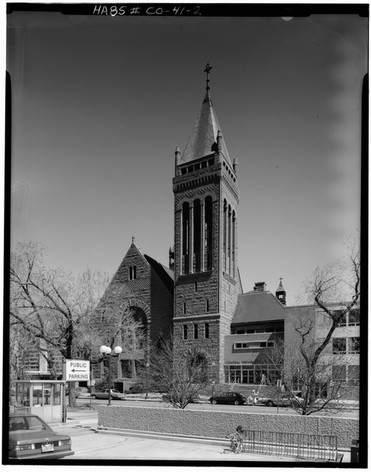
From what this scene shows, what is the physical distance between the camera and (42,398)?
1353 centimetres

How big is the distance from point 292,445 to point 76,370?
265 inches

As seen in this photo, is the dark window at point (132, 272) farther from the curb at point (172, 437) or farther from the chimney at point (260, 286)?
the curb at point (172, 437)

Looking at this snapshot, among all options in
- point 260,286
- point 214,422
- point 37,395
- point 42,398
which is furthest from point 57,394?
point 260,286

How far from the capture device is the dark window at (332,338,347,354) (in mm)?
15541

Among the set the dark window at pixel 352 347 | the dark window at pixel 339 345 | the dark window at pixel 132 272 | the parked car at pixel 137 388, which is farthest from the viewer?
the dark window at pixel 132 272

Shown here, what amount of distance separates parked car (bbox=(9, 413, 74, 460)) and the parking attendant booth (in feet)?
2.91

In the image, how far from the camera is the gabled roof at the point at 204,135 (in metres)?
14.2

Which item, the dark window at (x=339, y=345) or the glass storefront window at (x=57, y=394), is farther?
the dark window at (x=339, y=345)

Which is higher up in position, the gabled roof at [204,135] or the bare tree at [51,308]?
the gabled roof at [204,135]

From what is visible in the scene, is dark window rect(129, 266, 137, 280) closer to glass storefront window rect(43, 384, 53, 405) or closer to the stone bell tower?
the stone bell tower

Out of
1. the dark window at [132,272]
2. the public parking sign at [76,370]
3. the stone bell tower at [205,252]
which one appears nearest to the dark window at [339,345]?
the public parking sign at [76,370]

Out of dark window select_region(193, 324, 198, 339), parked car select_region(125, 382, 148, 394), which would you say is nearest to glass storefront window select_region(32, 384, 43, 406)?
parked car select_region(125, 382, 148, 394)

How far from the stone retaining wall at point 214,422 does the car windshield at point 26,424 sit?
3.47 metres

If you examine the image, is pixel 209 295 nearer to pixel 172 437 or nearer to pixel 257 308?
pixel 257 308
